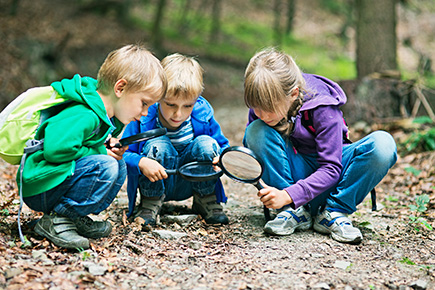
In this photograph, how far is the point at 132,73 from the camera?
254cm

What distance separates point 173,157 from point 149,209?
1.35ft

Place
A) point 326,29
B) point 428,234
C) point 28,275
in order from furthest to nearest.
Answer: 1. point 326,29
2. point 428,234
3. point 28,275

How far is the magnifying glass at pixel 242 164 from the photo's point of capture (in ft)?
8.59

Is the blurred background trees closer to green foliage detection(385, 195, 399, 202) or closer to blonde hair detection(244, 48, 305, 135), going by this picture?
blonde hair detection(244, 48, 305, 135)

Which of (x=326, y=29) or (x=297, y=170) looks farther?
(x=326, y=29)

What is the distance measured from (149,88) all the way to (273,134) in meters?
0.92

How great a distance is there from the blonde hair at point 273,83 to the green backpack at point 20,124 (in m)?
1.15

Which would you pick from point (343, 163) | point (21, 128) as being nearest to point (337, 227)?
point (343, 163)

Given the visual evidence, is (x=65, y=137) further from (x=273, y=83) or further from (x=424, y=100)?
(x=424, y=100)

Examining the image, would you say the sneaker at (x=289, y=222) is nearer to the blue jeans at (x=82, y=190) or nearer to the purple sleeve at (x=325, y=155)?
the purple sleeve at (x=325, y=155)

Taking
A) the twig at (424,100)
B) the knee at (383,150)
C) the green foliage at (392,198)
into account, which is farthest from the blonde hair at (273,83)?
the twig at (424,100)

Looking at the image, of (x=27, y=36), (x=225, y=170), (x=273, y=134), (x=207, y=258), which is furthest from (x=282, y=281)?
(x=27, y=36)

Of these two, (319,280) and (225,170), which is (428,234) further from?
(225,170)

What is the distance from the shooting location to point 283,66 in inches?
110
